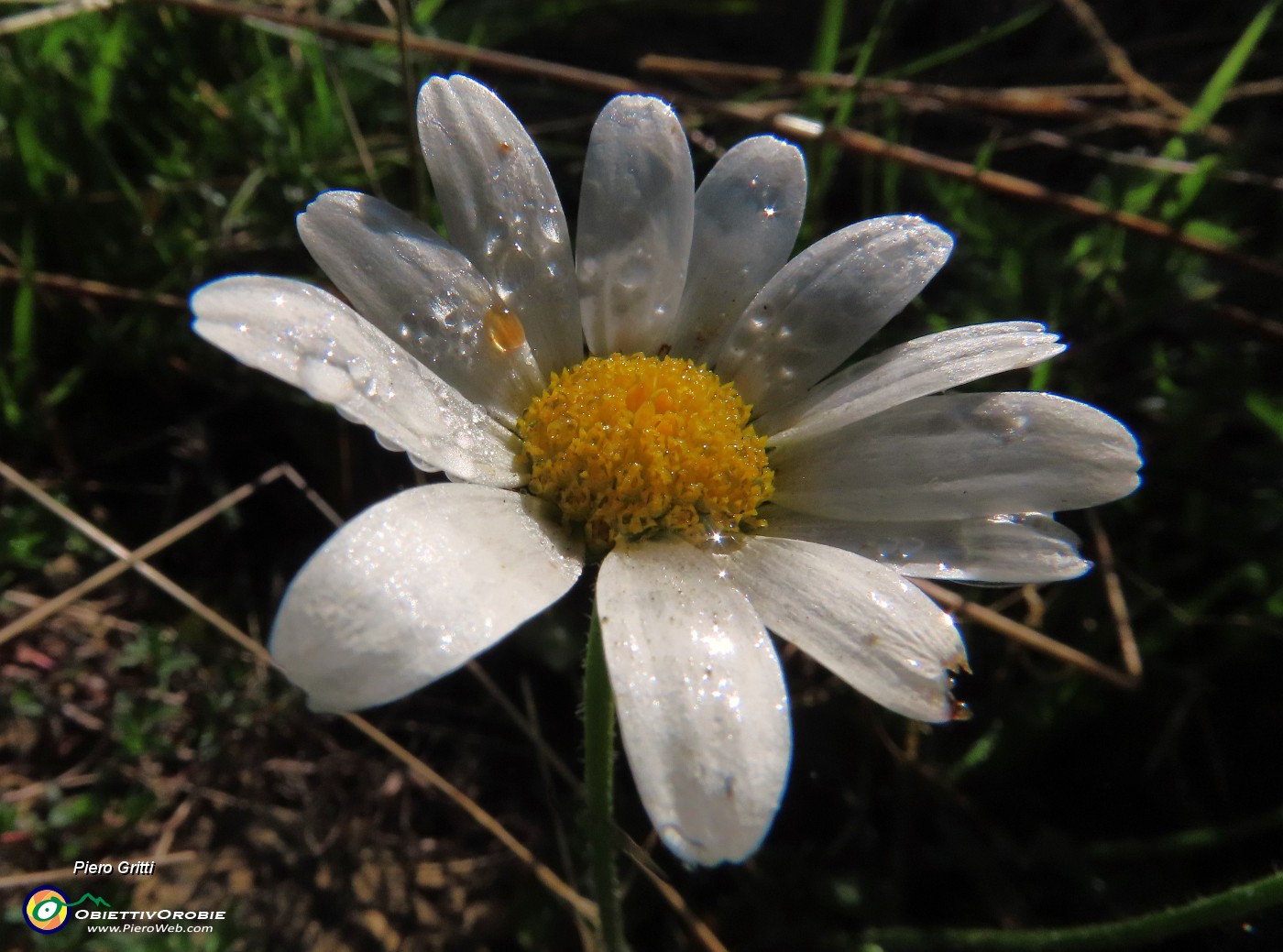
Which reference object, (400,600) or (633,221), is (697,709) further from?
(633,221)

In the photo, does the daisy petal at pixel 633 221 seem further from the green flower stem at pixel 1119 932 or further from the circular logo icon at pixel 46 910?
the circular logo icon at pixel 46 910

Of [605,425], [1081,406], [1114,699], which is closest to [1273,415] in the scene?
[1114,699]

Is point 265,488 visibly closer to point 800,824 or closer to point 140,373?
point 140,373

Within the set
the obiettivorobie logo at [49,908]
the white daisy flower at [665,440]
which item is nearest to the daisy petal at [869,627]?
the white daisy flower at [665,440]

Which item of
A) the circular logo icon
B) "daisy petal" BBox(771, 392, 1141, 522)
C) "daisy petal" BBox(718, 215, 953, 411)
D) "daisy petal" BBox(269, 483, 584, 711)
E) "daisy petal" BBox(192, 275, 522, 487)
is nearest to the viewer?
"daisy petal" BBox(269, 483, 584, 711)

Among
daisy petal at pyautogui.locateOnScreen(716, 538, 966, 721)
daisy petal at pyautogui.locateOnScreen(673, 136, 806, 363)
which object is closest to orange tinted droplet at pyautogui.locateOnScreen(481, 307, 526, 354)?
daisy petal at pyautogui.locateOnScreen(673, 136, 806, 363)

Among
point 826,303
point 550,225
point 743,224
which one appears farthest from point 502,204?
point 826,303

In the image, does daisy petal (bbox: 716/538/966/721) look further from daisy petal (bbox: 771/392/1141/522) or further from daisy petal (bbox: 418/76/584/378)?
daisy petal (bbox: 418/76/584/378)
